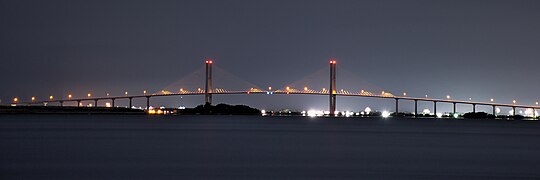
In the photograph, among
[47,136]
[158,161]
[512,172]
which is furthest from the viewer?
[47,136]

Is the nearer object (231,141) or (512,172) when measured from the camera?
(512,172)

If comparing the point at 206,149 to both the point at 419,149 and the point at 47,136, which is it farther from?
the point at 47,136

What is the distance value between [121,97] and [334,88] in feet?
62.7

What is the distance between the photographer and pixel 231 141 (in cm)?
3347

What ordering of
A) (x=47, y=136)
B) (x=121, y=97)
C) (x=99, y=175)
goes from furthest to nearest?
(x=121, y=97) < (x=47, y=136) < (x=99, y=175)

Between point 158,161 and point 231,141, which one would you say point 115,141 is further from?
point 158,161

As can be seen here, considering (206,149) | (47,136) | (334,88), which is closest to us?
(206,149)

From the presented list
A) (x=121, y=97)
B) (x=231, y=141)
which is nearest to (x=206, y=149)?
(x=231, y=141)

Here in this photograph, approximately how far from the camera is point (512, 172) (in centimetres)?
2156

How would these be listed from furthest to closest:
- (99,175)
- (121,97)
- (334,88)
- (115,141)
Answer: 1. (121,97)
2. (334,88)
3. (115,141)
4. (99,175)

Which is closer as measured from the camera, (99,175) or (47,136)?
(99,175)

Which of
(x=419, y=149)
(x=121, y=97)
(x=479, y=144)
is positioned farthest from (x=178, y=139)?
(x=121, y=97)

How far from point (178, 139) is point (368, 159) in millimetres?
10889

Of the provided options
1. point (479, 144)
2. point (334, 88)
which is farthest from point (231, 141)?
point (334, 88)
